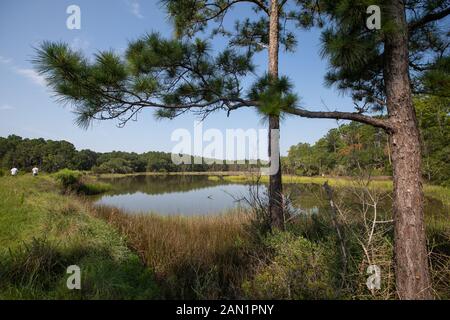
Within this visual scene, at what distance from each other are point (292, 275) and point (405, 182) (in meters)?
1.34

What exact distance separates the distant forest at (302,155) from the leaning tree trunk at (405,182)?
17.5 m

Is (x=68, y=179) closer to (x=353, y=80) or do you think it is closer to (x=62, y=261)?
(x=62, y=261)

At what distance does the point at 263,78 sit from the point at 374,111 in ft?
6.43

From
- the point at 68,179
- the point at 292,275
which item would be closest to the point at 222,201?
the point at 68,179

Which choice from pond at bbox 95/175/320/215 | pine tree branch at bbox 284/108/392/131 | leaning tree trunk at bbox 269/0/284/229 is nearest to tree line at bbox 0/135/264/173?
pond at bbox 95/175/320/215

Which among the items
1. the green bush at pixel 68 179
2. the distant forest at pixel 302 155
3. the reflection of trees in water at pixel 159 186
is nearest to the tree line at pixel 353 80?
the green bush at pixel 68 179

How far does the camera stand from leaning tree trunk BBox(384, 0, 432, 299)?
2.16 m

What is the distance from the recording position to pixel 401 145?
2197 millimetres

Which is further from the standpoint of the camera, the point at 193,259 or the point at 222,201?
the point at 222,201

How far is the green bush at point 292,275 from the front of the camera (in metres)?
2.38

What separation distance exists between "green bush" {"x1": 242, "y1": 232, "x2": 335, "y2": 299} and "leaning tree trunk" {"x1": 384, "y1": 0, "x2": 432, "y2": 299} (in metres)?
0.66

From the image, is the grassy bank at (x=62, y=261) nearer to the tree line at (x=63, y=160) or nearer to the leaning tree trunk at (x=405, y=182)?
the leaning tree trunk at (x=405, y=182)

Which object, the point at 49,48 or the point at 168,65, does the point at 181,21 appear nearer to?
the point at 168,65

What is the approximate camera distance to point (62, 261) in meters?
3.40
